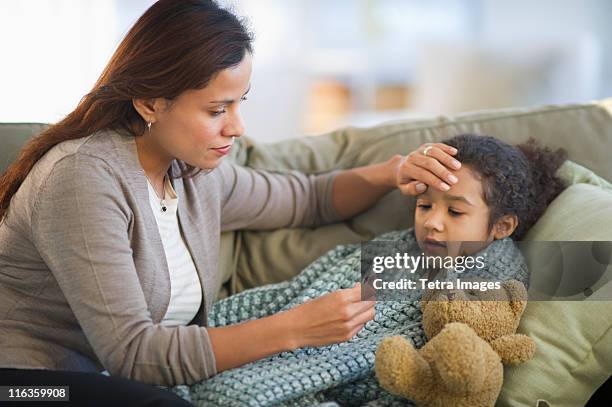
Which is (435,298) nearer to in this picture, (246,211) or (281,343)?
(281,343)

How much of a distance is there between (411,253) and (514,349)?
365 mm

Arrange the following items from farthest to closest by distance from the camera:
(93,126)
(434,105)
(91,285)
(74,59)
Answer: (434,105), (74,59), (93,126), (91,285)

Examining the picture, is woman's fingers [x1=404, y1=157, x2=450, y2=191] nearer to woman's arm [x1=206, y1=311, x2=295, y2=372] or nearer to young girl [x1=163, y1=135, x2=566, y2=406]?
young girl [x1=163, y1=135, x2=566, y2=406]

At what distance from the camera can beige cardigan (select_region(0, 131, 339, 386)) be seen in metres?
1.26

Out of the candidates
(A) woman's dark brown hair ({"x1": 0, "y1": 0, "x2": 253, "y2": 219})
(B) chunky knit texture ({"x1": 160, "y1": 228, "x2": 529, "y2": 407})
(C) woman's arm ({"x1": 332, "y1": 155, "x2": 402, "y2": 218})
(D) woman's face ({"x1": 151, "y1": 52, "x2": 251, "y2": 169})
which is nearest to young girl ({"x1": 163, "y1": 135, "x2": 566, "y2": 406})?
(B) chunky knit texture ({"x1": 160, "y1": 228, "x2": 529, "y2": 407})

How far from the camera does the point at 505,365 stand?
1.31 m

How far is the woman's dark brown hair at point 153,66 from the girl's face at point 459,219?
0.48 m

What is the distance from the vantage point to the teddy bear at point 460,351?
1.18 metres

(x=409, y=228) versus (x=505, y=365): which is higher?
(x=409, y=228)

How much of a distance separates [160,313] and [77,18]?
8.65ft

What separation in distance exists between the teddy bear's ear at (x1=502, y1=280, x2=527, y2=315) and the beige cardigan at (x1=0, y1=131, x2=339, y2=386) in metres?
0.54

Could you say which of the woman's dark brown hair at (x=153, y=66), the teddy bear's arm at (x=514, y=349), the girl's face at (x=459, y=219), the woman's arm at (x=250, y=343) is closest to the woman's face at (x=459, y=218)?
the girl's face at (x=459, y=219)

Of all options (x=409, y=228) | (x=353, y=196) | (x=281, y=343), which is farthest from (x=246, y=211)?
(x=281, y=343)

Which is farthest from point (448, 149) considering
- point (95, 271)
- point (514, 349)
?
point (95, 271)
